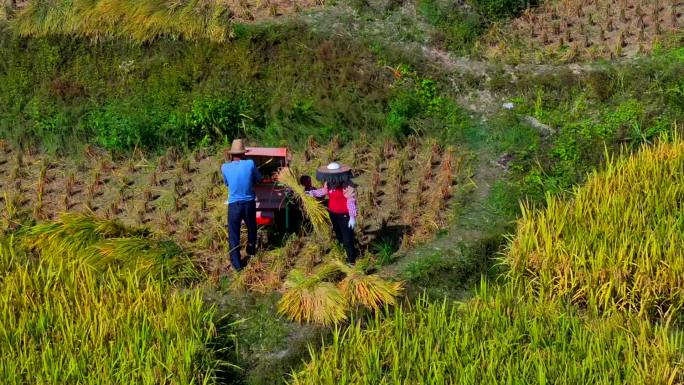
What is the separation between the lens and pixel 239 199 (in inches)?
329

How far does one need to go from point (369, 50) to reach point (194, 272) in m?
3.94

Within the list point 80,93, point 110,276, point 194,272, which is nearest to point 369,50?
point 80,93

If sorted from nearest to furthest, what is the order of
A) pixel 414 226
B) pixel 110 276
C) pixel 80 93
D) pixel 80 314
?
pixel 80 314 < pixel 110 276 < pixel 414 226 < pixel 80 93

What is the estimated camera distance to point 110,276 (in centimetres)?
788

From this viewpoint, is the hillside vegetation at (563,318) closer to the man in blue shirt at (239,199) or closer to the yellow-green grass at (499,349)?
the yellow-green grass at (499,349)

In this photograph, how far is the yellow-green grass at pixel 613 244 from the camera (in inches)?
299

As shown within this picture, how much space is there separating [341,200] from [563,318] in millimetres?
2098

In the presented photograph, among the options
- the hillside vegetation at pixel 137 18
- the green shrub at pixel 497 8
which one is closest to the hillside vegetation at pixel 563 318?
the green shrub at pixel 497 8

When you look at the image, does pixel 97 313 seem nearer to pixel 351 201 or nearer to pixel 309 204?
pixel 309 204

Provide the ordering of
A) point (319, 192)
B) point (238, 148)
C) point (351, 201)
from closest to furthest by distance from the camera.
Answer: point (351, 201) → point (319, 192) → point (238, 148)

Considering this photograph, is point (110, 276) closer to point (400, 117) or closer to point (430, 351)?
point (430, 351)

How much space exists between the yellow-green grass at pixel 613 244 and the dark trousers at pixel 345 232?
1295 millimetres

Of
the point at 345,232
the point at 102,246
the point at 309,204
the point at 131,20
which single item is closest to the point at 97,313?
the point at 102,246

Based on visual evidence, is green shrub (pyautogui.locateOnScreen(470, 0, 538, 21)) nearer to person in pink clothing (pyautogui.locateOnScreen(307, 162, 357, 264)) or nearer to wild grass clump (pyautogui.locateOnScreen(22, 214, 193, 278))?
person in pink clothing (pyautogui.locateOnScreen(307, 162, 357, 264))
